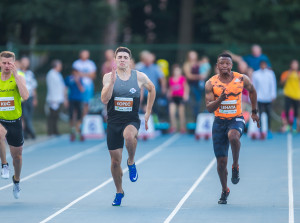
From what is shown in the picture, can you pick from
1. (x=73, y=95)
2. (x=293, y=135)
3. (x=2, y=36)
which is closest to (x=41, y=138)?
(x=73, y=95)

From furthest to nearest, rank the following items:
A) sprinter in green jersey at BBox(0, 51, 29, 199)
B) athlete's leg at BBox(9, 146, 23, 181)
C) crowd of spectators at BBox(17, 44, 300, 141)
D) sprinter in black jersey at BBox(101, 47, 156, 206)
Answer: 1. crowd of spectators at BBox(17, 44, 300, 141)
2. athlete's leg at BBox(9, 146, 23, 181)
3. sprinter in green jersey at BBox(0, 51, 29, 199)
4. sprinter in black jersey at BBox(101, 47, 156, 206)

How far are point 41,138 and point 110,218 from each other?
12.1 m

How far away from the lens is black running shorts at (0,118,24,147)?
11.3 metres

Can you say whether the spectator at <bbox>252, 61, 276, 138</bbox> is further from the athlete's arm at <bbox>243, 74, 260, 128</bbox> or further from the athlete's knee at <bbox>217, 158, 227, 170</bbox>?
the athlete's knee at <bbox>217, 158, 227, 170</bbox>

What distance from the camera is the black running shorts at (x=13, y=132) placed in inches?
444

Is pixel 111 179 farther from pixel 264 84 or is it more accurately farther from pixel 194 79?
pixel 194 79

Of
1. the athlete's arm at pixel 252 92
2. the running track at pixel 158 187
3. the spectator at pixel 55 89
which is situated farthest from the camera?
the spectator at pixel 55 89

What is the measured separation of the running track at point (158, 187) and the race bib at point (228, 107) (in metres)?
1.26

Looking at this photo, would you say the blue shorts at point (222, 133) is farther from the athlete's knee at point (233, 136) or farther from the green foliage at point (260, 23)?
the green foliage at point (260, 23)

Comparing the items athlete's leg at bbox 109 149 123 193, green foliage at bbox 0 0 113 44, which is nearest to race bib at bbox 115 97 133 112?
athlete's leg at bbox 109 149 123 193

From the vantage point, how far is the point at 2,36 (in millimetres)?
35062

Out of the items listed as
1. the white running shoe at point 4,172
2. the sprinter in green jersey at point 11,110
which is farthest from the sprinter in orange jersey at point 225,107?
the white running shoe at point 4,172

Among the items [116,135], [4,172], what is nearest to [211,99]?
[116,135]

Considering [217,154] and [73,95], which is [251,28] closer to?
[73,95]
